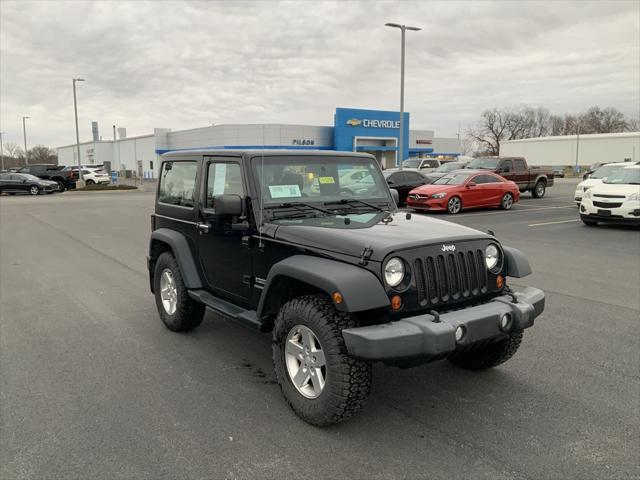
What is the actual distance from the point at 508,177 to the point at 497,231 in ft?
36.5

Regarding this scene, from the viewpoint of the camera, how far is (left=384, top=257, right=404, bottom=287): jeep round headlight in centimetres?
322

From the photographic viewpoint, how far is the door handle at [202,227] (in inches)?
182

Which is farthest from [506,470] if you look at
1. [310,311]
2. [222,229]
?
[222,229]

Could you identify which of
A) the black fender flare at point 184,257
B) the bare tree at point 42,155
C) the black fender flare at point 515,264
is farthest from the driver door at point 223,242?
the bare tree at point 42,155

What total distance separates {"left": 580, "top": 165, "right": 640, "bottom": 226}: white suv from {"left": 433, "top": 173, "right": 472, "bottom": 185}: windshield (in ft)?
16.0

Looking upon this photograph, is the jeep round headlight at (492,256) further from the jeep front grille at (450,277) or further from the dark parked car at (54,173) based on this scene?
the dark parked car at (54,173)

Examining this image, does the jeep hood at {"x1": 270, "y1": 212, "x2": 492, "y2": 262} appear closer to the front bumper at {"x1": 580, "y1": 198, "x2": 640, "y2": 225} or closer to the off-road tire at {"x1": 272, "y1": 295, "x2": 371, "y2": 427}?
the off-road tire at {"x1": 272, "y1": 295, "x2": 371, "y2": 427}

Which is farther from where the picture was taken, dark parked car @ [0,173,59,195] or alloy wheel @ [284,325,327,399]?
dark parked car @ [0,173,59,195]

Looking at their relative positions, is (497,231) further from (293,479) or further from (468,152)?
(468,152)

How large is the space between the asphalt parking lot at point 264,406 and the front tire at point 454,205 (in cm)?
1127

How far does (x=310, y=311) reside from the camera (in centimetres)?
336

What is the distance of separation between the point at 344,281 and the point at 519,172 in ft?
75.6

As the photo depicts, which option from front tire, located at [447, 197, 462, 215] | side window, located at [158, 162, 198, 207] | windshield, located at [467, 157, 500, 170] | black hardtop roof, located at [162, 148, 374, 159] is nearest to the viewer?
black hardtop roof, located at [162, 148, 374, 159]

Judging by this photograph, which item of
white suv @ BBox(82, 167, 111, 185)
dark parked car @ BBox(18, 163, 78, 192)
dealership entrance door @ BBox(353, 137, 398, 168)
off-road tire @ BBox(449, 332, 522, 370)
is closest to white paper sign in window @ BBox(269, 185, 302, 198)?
off-road tire @ BBox(449, 332, 522, 370)
